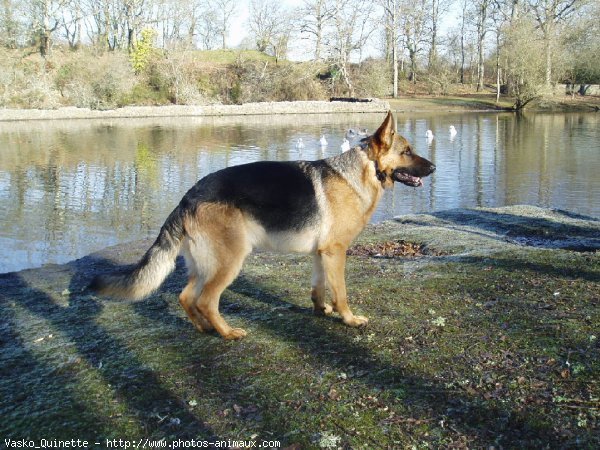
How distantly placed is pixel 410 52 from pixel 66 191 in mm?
Result: 71526

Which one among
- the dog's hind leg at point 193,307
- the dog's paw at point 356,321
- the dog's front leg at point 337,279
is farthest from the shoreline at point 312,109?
the dog's paw at point 356,321

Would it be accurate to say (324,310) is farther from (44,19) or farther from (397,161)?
(44,19)

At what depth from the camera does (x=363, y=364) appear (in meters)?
5.05

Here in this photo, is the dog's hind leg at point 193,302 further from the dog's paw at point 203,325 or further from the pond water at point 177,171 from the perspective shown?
the pond water at point 177,171

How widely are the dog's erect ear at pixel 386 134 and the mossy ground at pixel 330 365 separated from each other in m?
1.96

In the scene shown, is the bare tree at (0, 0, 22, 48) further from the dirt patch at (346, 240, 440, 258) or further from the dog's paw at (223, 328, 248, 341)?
the dog's paw at (223, 328, 248, 341)

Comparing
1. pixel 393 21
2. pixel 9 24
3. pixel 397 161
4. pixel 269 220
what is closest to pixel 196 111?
pixel 9 24

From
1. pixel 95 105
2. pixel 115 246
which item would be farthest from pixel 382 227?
pixel 95 105

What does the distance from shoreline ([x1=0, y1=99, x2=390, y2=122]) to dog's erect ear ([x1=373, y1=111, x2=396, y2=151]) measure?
164 ft

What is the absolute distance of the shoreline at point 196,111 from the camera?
49719mm

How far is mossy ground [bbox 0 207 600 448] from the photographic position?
4.10 metres

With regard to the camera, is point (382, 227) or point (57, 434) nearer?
point (57, 434)

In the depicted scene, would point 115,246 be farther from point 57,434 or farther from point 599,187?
point 599,187

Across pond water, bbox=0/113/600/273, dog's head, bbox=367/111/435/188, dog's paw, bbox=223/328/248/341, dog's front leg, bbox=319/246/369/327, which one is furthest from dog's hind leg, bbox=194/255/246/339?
pond water, bbox=0/113/600/273
